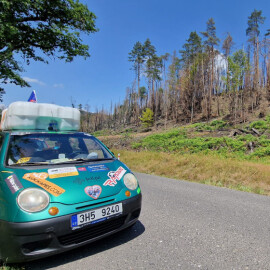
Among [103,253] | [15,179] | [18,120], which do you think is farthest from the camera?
[18,120]

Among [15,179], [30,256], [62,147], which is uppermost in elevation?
[62,147]

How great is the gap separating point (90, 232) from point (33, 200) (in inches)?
30.4

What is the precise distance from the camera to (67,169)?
108 inches

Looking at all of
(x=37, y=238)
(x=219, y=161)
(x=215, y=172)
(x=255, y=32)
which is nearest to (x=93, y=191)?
(x=37, y=238)

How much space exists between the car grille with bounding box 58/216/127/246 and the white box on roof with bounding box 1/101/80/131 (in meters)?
2.65

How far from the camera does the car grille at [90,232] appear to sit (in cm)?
223

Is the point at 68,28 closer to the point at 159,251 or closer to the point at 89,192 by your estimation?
the point at 89,192

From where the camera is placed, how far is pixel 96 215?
2371mm

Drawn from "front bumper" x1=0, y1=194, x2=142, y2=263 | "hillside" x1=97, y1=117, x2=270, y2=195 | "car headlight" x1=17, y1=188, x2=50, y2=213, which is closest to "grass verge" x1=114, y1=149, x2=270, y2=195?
"hillside" x1=97, y1=117, x2=270, y2=195

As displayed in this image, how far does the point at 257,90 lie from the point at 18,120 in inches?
1362

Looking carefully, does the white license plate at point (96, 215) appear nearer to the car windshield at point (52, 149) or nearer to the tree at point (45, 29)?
the car windshield at point (52, 149)

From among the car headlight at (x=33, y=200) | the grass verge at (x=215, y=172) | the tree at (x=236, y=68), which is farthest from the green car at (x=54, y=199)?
the tree at (x=236, y=68)

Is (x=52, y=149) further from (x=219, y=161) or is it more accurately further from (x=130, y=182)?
(x=219, y=161)

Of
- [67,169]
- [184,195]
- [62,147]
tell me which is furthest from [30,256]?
[184,195]
